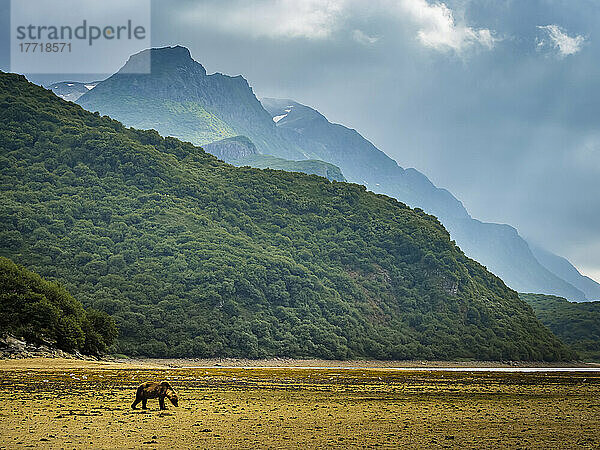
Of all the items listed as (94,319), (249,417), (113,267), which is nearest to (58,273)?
(113,267)

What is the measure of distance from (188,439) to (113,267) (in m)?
139

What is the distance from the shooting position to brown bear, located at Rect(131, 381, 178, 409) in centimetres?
2900

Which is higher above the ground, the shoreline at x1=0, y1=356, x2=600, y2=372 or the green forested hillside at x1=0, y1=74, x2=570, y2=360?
the green forested hillside at x1=0, y1=74, x2=570, y2=360

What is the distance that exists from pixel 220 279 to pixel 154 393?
128771mm

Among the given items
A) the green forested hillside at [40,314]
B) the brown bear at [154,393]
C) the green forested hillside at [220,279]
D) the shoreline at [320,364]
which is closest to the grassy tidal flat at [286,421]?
the brown bear at [154,393]

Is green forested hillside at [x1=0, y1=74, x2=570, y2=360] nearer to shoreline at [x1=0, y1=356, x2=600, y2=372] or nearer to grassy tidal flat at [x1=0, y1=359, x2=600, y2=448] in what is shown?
shoreline at [x1=0, y1=356, x2=600, y2=372]

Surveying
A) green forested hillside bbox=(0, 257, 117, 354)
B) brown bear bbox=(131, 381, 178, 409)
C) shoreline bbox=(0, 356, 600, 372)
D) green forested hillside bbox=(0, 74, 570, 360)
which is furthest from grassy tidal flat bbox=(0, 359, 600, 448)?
green forested hillside bbox=(0, 74, 570, 360)

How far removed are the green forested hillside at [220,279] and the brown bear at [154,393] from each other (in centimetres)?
9970

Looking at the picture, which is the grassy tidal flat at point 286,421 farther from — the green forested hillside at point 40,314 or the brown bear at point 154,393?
the green forested hillside at point 40,314

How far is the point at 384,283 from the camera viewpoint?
191 meters

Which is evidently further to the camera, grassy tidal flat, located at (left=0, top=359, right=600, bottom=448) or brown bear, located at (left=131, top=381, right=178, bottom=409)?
brown bear, located at (left=131, top=381, right=178, bottom=409)

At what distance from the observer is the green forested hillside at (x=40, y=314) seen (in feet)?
281

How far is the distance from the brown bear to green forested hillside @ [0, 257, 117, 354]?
60674 mm

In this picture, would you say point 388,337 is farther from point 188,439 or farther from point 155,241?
point 188,439
